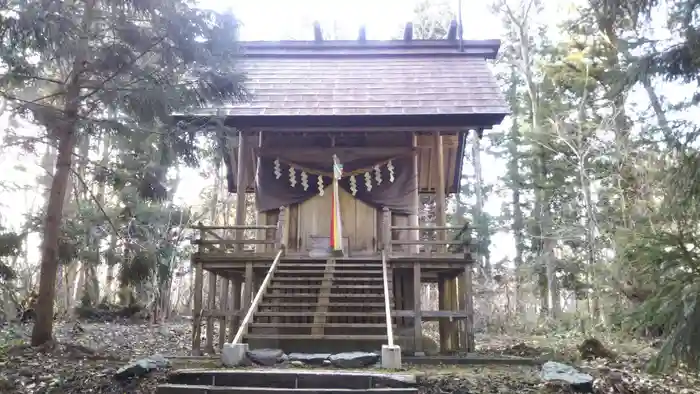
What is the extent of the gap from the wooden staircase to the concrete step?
1.43m

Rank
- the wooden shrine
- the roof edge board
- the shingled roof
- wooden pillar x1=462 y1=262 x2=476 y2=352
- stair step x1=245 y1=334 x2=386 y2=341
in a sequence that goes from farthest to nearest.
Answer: the roof edge board → the shingled roof → the wooden shrine → wooden pillar x1=462 y1=262 x2=476 y2=352 → stair step x1=245 y1=334 x2=386 y2=341

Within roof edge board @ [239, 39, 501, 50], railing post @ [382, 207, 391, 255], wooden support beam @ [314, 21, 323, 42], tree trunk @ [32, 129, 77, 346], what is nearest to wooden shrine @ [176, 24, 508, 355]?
railing post @ [382, 207, 391, 255]

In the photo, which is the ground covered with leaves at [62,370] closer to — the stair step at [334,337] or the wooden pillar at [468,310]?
the stair step at [334,337]

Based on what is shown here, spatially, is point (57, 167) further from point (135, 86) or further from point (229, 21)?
point (229, 21)

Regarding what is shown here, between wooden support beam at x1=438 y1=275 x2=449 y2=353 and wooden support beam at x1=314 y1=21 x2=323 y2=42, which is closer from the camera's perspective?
wooden support beam at x1=438 y1=275 x2=449 y2=353

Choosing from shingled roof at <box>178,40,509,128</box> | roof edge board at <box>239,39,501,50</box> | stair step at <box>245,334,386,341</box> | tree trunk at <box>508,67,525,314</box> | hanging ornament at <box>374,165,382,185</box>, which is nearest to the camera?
stair step at <box>245,334,386,341</box>

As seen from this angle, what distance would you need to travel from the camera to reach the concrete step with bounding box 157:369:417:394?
601cm

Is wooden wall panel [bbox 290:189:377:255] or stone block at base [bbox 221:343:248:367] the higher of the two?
wooden wall panel [bbox 290:189:377:255]

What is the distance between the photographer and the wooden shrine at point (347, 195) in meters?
9.75

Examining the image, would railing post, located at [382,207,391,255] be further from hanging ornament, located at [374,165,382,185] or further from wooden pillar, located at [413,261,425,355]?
hanging ornament, located at [374,165,382,185]

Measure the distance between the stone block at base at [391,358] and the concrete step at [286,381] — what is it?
58 cm

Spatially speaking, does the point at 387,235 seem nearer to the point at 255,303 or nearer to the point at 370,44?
the point at 255,303

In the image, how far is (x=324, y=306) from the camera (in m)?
8.81

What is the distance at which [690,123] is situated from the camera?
17.3ft
